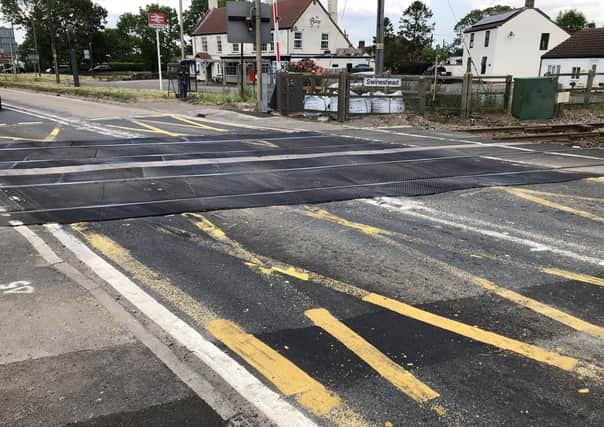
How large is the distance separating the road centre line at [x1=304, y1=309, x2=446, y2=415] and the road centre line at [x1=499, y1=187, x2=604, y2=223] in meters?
4.98

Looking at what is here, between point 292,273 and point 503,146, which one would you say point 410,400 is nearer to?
point 292,273

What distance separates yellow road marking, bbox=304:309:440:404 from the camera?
3.42 m

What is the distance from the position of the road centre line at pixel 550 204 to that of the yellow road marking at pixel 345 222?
3.05 metres

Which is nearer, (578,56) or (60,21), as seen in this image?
(578,56)

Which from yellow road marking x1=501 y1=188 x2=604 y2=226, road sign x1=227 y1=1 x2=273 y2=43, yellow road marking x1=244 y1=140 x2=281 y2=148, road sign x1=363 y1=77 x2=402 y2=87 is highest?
road sign x1=227 y1=1 x2=273 y2=43

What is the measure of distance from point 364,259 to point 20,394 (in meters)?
3.55

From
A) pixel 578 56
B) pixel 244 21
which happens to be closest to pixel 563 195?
pixel 244 21

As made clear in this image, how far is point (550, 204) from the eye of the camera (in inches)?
319

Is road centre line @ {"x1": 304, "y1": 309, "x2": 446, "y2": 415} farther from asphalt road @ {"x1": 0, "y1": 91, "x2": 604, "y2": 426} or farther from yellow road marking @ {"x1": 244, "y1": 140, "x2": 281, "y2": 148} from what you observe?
yellow road marking @ {"x1": 244, "y1": 140, "x2": 281, "y2": 148}

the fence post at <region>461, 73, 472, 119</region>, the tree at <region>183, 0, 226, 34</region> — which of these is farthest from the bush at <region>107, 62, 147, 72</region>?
the fence post at <region>461, 73, 472, 119</region>

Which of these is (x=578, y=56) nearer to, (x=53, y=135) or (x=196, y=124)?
(x=196, y=124)

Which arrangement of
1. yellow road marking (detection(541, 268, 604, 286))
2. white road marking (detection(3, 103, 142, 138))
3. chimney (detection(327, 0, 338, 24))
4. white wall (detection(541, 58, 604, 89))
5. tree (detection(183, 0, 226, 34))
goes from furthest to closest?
1. tree (detection(183, 0, 226, 34))
2. chimney (detection(327, 0, 338, 24))
3. white wall (detection(541, 58, 604, 89))
4. white road marking (detection(3, 103, 142, 138))
5. yellow road marking (detection(541, 268, 604, 286))

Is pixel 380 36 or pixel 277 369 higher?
pixel 380 36

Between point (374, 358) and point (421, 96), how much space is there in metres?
17.5
